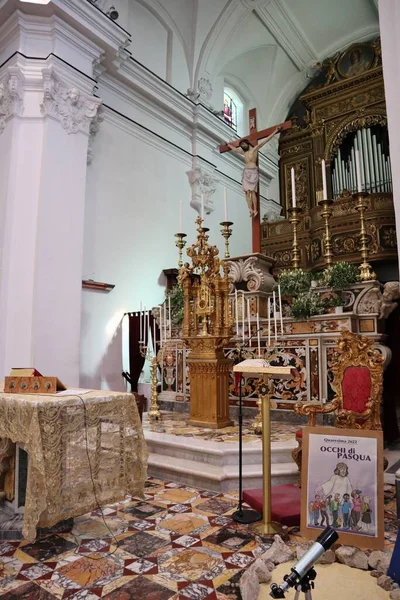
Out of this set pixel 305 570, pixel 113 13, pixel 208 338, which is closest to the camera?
pixel 305 570

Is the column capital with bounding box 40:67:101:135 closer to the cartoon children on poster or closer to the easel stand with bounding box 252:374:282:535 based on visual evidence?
the easel stand with bounding box 252:374:282:535

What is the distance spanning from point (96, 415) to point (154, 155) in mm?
7409

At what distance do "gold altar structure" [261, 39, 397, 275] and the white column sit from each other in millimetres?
5700

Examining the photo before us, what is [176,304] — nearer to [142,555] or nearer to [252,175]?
[252,175]

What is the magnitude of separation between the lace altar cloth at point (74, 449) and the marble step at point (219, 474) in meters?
0.81

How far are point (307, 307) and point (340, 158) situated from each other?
727cm

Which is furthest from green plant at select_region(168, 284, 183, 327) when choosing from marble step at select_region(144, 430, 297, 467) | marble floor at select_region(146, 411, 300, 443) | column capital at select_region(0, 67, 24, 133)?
column capital at select_region(0, 67, 24, 133)

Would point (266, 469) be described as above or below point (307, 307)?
below

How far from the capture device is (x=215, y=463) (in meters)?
4.12

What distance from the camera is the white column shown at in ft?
21.0

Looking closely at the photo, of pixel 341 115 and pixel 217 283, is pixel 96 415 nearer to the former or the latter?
pixel 217 283

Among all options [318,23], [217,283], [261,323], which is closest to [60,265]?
[217,283]

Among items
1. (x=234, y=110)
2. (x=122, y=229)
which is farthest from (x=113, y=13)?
(x=234, y=110)

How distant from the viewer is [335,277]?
18.9 ft
